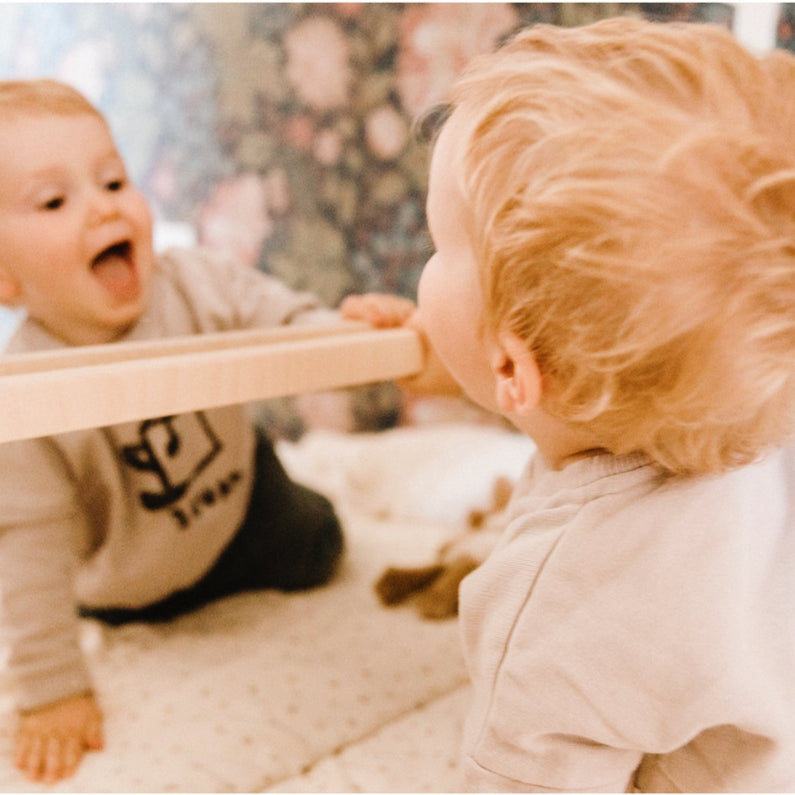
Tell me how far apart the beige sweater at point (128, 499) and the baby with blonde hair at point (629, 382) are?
1.27 ft

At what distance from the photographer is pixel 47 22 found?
5.47ft

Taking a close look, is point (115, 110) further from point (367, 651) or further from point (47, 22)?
point (367, 651)

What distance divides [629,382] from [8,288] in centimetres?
58

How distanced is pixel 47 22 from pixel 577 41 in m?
1.61

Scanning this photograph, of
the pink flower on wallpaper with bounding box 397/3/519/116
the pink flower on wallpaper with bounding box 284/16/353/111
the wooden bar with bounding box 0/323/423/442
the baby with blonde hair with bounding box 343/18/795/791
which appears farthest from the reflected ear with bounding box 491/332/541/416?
the pink flower on wallpaper with bounding box 284/16/353/111

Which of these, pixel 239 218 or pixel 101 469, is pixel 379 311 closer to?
pixel 101 469

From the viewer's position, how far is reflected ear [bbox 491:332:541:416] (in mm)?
472

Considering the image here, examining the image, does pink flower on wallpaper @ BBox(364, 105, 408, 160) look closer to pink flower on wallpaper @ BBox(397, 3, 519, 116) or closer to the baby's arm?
pink flower on wallpaper @ BBox(397, 3, 519, 116)

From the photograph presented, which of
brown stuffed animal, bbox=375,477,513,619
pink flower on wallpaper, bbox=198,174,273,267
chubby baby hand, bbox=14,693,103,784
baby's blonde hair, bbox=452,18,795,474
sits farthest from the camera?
pink flower on wallpaper, bbox=198,174,273,267

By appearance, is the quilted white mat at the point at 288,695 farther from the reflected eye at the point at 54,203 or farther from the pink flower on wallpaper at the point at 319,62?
the pink flower on wallpaper at the point at 319,62

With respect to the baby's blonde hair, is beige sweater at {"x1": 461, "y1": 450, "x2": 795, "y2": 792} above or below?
below

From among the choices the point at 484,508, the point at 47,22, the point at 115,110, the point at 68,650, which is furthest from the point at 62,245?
the point at 47,22

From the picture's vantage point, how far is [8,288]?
28.3 inches

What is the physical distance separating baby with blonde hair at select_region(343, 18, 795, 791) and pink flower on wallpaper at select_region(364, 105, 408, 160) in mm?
801
